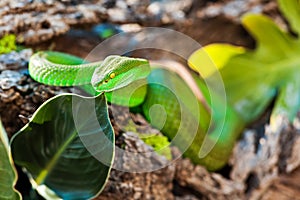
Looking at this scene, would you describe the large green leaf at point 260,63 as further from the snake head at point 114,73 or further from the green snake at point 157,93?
the snake head at point 114,73

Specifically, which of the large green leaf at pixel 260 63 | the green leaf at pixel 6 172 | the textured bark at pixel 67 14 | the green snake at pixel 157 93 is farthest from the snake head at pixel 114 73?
the large green leaf at pixel 260 63

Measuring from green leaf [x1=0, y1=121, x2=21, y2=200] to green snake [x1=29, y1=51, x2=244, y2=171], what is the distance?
0.52 feet

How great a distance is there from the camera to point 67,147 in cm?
80

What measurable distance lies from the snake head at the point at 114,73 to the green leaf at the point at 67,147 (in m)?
0.04

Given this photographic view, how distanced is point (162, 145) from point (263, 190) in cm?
46

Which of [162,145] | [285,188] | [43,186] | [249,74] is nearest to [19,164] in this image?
[43,186]

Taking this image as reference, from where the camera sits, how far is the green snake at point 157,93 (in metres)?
0.76

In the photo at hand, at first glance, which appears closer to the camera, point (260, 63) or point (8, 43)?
point (8, 43)

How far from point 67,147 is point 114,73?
17 centimetres

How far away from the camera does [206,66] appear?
1199mm

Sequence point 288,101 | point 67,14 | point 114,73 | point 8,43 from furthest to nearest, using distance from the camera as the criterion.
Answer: point 288,101, point 67,14, point 8,43, point 114,73

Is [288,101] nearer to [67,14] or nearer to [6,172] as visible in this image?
[67,14]

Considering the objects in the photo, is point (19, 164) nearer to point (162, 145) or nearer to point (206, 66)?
point (162, 145)

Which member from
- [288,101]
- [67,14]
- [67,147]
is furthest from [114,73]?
[288,101]
